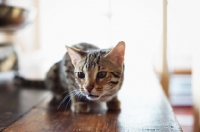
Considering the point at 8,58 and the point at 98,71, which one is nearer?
the point at 98,71

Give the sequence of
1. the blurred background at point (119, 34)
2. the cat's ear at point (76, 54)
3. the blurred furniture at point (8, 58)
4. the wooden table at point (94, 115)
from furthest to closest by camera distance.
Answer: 1. the blurred furniture at point (8, 58)
2. the blurred background at point (119, 34)
3. the cat's ear at point (76, 54)
4. the wooden table at point (94, 115)

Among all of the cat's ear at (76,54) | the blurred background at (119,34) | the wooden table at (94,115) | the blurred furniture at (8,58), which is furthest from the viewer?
the blurred furniture at (8,58)

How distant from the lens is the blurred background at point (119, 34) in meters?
1.42

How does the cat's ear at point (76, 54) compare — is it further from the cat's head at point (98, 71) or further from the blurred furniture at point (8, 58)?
the blurred furniture at point (8, 58)

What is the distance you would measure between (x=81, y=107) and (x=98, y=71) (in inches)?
7.2

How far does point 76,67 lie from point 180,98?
156 cm

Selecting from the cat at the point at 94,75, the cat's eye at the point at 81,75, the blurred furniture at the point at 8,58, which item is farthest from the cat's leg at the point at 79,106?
the blurred furniture at the point at 8,58

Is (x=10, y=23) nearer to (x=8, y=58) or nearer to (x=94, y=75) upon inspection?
(x=8, y=58)

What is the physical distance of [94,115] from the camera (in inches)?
36.0

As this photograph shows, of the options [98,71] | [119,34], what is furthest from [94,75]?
[119,34]

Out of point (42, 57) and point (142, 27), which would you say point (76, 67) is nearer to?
point (142, 27)

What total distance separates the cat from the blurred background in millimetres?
384

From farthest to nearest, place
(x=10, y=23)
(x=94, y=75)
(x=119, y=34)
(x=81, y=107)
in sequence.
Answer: (x=119, y=34), (x=10, y=23), (x=81, y=107), (x=94, y=75)

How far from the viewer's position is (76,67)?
0.90m
